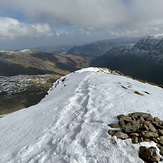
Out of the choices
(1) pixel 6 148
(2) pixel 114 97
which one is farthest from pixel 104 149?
(2) pixel 114 97

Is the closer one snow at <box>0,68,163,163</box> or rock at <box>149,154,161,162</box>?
rock at <box>149,154,161,162</box>

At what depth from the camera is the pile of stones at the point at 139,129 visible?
16.6 m

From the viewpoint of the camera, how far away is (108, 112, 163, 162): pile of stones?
1661 cm

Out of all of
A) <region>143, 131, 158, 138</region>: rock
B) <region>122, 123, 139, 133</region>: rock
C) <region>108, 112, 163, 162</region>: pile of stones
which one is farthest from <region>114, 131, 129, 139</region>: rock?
<region>143, 131, 158, 138</region>: rock

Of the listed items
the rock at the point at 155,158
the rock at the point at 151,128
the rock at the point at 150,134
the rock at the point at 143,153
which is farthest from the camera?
the rock at the point at 151,128

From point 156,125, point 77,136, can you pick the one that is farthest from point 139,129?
point 77,136

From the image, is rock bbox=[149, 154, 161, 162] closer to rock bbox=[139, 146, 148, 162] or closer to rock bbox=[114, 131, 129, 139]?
rock bbox=[139, 146, 148, 162]

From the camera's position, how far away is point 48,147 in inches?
699

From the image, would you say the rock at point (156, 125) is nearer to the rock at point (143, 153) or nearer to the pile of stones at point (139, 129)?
the pile of stones at point (139, 129)

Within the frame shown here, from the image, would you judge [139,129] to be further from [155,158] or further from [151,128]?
[155,158]

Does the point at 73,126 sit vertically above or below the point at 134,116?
below

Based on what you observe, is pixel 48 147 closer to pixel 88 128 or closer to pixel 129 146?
pixel 88 128

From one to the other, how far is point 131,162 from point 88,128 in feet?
17.8

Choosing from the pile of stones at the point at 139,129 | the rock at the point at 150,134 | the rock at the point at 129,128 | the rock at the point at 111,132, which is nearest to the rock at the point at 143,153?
the pile of stones at the point at 139,129
